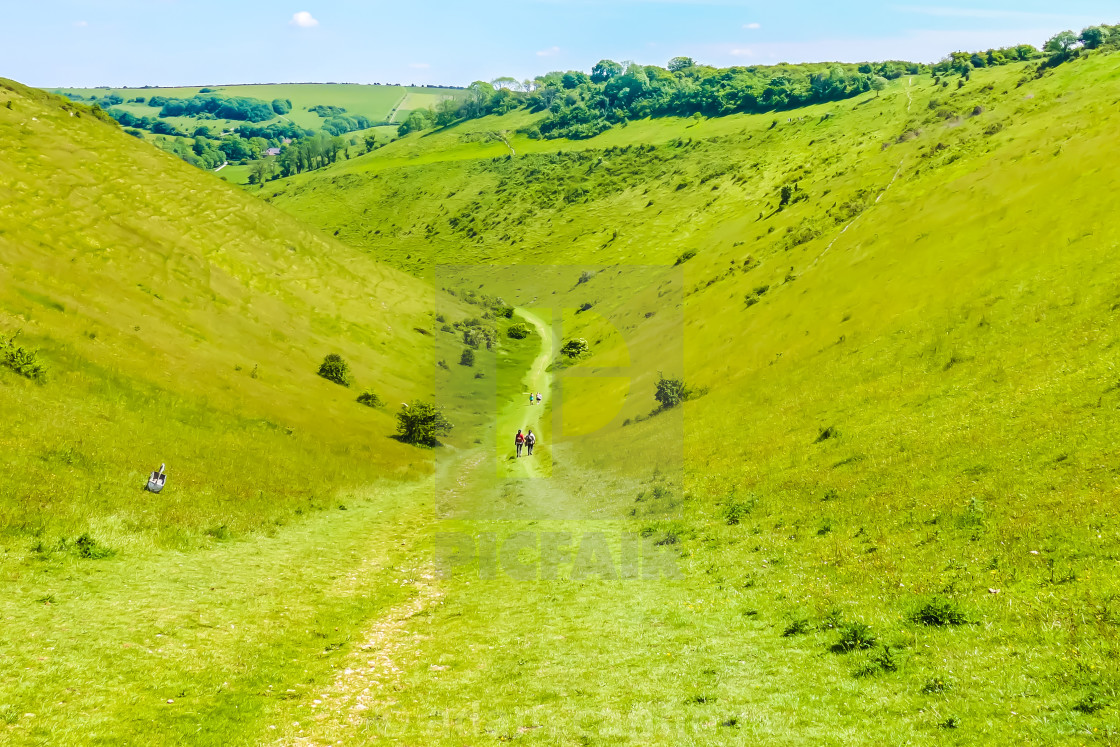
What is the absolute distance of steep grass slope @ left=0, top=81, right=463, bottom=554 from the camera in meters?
28.7

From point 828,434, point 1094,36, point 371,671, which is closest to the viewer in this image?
point 371,671

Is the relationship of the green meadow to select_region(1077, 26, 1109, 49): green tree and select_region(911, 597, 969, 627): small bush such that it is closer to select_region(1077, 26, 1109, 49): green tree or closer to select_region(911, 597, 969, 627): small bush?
select_region(911, 597, 969, 627): small bush

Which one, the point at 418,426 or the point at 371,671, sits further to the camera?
the point at 418,426

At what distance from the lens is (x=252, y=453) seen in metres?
39.4

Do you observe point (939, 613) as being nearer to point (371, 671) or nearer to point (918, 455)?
point (918, 455)

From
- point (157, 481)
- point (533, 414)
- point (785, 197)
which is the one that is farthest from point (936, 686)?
point (785, 197)

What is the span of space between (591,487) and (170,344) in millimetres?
35792

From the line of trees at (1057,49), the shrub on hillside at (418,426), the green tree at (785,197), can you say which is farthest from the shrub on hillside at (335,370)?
the line of trees at (1057,49)

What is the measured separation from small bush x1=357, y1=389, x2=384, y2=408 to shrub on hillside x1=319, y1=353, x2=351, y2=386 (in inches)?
105

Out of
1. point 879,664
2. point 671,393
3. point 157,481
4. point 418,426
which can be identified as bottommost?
point 418,426

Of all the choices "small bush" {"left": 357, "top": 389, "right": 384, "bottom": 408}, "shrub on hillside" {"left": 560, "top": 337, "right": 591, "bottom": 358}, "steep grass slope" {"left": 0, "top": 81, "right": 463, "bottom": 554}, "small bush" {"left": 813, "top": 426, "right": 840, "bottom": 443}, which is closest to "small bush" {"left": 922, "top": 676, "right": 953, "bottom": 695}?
"small bush" {"left": 813, "top": 426, "right": 840, "bottom": 443}

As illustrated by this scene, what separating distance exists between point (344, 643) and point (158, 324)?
4508 centimetres

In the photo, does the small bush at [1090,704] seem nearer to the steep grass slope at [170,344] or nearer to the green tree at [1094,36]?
the steep grass slope at [170,344]

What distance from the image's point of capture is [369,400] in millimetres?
62812
